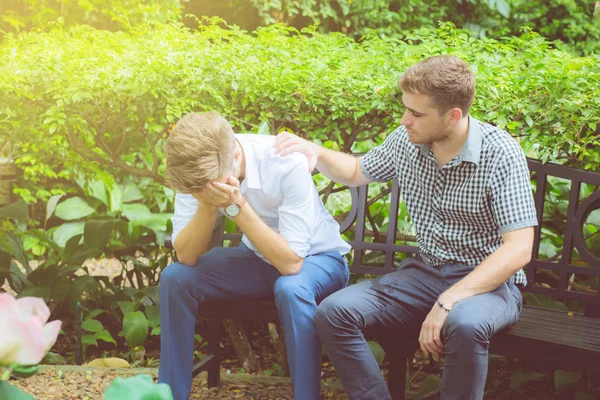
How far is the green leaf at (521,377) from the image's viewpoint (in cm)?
321

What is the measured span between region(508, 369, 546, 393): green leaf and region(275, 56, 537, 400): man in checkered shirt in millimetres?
605

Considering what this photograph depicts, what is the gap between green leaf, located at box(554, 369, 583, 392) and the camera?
10.3 feet

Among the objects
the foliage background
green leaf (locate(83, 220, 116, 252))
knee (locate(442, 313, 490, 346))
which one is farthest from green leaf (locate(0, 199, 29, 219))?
knee (locate(442, 313, 490, 346))

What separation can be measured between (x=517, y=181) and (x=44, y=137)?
2.72 metres

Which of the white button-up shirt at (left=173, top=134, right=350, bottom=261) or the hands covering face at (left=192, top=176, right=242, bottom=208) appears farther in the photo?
the white button-up shirt at (left=173, top=134, right=350, bottom=261)

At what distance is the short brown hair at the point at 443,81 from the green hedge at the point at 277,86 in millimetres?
484

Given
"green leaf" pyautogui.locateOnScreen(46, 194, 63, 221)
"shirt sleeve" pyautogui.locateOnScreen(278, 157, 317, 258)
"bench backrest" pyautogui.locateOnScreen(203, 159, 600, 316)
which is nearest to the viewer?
"shirt sleeve" pyautogui.locateOnScreen(278, 157, 317, 258)

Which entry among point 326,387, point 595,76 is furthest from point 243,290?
point 595,76

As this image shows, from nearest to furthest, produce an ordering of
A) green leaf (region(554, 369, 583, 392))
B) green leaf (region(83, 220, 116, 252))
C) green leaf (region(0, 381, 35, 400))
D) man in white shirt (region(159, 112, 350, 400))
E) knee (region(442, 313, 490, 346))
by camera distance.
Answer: green leaf (region(0, 381, 35, 400)) → knee (region(442, 313, 490, 346)) → man in white shirt (region(159, 112, 350, 400)) → green leaf (region(554, 369, 583, 392)) → green leaf (region(83, 220, 116, 252))

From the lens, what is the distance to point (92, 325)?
379 cm

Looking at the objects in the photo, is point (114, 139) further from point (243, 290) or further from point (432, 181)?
point (432, 181)

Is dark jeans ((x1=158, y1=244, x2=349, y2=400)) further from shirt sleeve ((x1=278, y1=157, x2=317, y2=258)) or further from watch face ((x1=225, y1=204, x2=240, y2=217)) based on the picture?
watch face ((x1=225, y1=204, x2=240, y2=217))

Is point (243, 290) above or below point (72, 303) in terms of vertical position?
above

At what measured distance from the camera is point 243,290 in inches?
117
